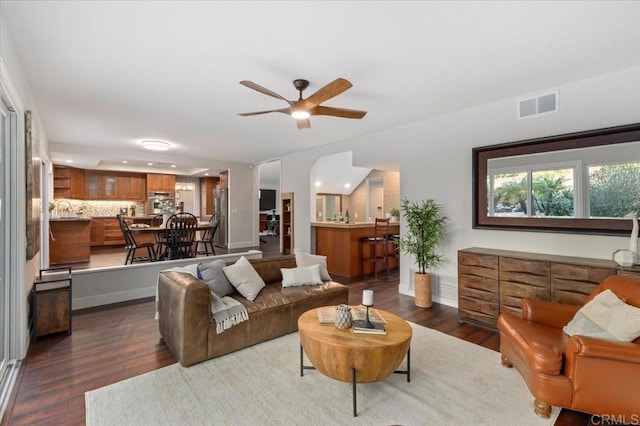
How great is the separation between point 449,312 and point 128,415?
11.6 ft

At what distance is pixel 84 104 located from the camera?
3.83 metres

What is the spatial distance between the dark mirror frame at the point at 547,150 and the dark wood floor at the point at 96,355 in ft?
4.31

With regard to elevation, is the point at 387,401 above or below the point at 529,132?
below

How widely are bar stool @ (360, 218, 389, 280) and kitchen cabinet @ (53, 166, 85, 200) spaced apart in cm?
832

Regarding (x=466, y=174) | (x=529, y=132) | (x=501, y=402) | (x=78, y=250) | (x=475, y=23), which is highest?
(x=475, y=23)

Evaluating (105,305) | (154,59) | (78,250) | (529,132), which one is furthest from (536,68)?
(78,250)

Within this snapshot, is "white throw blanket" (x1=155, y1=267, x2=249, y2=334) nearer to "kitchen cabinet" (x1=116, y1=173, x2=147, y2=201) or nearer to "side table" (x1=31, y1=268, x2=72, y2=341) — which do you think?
"side table" (x1=31, y1=268, x2=72, y2=341)

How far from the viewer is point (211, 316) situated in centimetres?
259

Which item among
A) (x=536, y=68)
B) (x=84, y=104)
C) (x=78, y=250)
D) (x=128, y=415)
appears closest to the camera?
(x=128, y=415)

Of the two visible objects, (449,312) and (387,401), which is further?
(449,312)

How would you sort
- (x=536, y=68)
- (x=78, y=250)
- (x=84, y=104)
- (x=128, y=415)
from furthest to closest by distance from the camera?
(x=78, y=250) < (x=84, y=104) < (x=536, y=68) < (x=128, y=415)

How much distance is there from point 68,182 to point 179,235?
219 inches

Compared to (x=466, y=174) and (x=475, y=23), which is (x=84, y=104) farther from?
(x=466, y=174)

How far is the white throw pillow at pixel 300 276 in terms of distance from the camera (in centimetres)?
348
